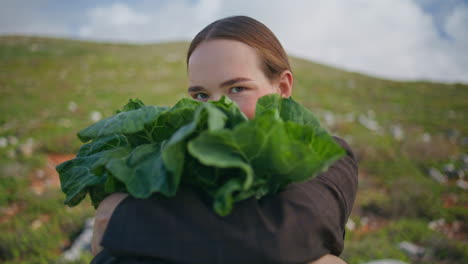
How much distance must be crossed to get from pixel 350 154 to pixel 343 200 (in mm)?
423

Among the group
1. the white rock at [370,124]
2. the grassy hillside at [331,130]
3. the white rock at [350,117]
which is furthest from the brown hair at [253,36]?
the white rock at [350,117]

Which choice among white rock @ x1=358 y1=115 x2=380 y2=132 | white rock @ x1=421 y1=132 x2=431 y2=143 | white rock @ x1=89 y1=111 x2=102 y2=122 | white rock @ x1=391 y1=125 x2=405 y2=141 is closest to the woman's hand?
A: white rock @ x1=89 y1=111 x2=102 y2=122

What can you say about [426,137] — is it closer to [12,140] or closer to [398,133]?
[398,133]

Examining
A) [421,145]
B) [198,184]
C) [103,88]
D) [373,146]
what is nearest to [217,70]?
[198,184]

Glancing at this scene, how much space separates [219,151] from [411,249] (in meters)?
5.30

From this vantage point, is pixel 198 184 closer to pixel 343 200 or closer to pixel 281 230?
pixel 281 230

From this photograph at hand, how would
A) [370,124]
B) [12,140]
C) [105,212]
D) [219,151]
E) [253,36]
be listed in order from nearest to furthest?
[219,151]
[105,212]
[253,36]
[12,140]
[370,124]

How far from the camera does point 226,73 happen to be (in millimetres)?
1742

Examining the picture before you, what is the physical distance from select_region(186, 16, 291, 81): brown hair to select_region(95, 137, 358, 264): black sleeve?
110 cm

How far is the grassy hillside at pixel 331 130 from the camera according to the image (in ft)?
16.8

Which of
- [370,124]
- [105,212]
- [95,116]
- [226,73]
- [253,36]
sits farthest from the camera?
[370,124]

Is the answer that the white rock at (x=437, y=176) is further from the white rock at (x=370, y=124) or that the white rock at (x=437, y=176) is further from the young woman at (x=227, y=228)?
the young woman at (x=227, y=228)

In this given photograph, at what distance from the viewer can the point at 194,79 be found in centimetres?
181

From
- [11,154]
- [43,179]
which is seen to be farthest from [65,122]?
[43,179]
